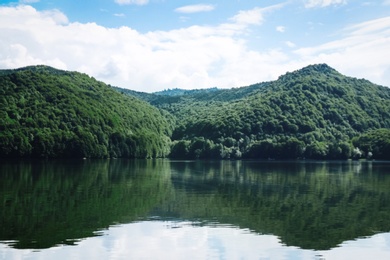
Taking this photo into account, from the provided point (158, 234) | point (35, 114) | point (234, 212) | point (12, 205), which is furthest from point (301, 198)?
point (35, 114)

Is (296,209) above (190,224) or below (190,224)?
above

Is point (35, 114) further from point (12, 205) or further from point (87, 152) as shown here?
point (12, 205)

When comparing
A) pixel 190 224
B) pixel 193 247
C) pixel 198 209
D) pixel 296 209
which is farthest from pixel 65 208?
pixel 296 209

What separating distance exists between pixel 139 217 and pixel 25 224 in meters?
9.12

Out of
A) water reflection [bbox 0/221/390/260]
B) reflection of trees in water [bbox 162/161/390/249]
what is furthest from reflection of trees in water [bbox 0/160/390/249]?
water reflection [bbox 0/221/390/260]

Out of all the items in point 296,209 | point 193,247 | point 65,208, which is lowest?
point 193,247

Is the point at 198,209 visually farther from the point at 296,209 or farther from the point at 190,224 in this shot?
the point at 296,209

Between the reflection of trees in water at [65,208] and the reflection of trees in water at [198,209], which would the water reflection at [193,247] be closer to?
the reflection of trees in water at [198,209]

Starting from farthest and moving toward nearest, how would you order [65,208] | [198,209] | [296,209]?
[296,209]
[198,209]
[65,208]

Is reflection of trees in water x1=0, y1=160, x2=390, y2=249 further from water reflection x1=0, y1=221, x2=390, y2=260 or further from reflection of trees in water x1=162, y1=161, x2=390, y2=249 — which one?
water reflection x1=0, y1=221, x2=390, y2=260

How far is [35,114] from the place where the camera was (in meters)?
194

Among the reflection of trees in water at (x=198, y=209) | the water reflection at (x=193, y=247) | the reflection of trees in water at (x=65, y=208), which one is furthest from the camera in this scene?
the reflection of trees in water at (x=198, y=209)

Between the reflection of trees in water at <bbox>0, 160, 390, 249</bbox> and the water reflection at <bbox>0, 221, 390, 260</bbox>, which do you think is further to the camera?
the reflection of trees in water at <bbox>0, 160, 390, 249</bbox>

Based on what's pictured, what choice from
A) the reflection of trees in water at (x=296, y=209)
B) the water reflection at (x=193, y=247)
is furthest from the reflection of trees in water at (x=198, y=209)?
the water reflection at (x=193, y=247)
